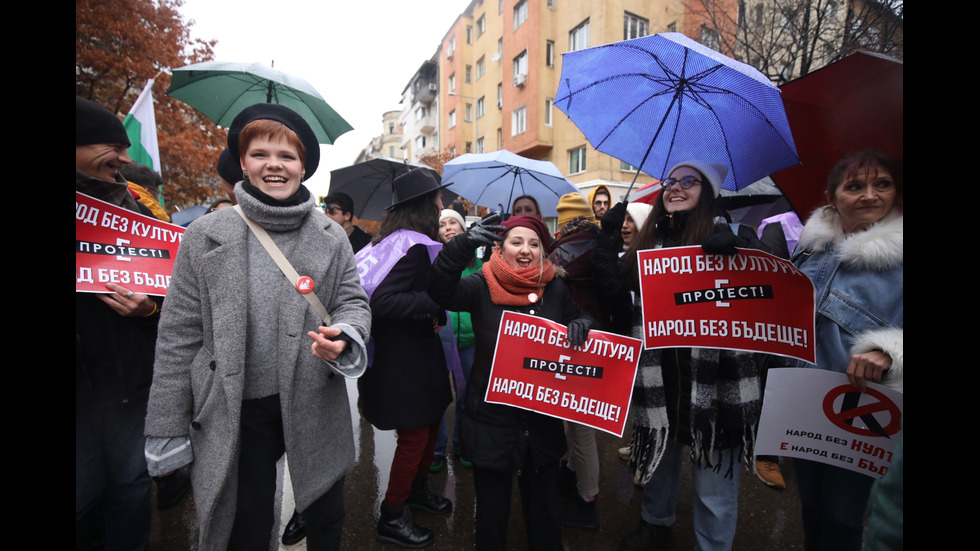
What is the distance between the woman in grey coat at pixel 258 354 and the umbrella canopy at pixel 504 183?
10.8 ft

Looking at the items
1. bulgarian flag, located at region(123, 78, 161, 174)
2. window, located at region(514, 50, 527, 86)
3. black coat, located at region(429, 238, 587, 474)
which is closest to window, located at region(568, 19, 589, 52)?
window, located at region(514, 50, 527, 86)

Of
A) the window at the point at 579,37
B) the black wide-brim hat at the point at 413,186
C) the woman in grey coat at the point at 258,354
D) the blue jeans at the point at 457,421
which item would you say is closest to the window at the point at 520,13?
the window at the point at 579,37

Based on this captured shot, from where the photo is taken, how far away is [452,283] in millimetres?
2123

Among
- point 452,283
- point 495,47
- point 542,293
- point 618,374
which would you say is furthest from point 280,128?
point 495,47

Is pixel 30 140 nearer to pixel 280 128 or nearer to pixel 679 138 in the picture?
pixel 280 128

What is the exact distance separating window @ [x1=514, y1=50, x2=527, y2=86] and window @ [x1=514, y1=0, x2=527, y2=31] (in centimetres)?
169

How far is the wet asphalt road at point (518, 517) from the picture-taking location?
2.71 meters

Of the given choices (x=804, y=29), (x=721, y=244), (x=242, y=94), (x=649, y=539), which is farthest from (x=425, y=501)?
(x=804, y=29)

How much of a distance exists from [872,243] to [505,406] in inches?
71.0

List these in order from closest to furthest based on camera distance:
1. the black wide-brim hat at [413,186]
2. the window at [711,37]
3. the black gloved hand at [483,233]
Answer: the black gloved hand at [483,233] → the black wide-brim hat at [413,186] → the window at [711,37]

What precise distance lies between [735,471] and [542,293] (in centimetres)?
135

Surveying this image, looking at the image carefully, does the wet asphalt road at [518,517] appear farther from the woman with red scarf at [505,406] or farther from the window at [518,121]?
the window at [518,121]

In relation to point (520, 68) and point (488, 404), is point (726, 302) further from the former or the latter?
point (520, 68)

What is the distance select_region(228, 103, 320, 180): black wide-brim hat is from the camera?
5.70ft
